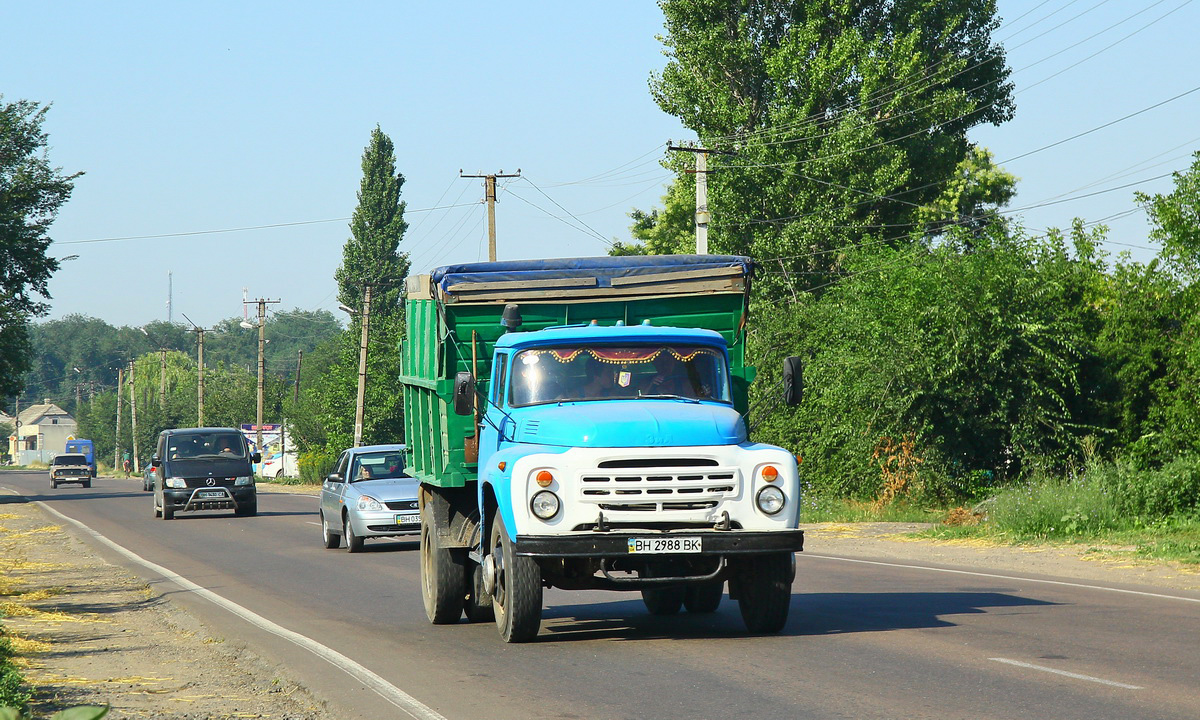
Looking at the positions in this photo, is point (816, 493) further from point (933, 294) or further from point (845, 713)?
point (845, 713)

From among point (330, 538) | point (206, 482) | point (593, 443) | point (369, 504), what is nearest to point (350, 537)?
point (369, 504)

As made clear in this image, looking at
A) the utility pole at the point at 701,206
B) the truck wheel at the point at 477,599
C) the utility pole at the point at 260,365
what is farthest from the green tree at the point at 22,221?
the truck wheel at the point at 477,599

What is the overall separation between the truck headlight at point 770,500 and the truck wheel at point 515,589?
1752mm

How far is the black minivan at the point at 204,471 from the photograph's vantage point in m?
34.5

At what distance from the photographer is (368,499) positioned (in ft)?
72.1

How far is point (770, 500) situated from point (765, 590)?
39.3 inches

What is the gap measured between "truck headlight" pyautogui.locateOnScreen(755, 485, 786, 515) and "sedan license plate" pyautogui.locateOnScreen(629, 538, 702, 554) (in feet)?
1.99

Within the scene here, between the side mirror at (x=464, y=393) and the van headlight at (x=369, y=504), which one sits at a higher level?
the side mirror at (x=464, y=393)

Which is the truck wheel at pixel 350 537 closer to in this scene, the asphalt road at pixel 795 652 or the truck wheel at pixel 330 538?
the truck wheel at pixel 330 538

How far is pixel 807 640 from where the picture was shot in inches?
424

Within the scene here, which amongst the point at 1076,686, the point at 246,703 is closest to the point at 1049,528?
the point at 1076,686

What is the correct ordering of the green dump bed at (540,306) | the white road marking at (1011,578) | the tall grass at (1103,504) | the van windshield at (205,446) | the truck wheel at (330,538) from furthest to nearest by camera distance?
the van windshield at (205,446) < the truck wheel at (330,538) < the tall grass at (1103,504) < the white road marking at (1011,578) < the green dump bed at (540,306)

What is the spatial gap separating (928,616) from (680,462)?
3.44 metres

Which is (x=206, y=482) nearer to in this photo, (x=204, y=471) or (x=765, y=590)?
(x=204, y=471)
